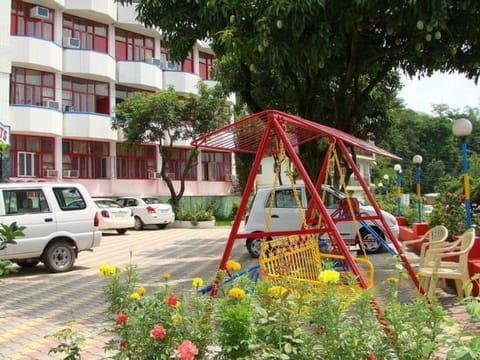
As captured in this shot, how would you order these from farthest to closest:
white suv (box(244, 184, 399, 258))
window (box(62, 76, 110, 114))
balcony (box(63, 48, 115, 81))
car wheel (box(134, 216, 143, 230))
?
window (box(62, 76, 110, 114)), balcony (box(63, 48, 115, 81)), car wheel (box(134, 216, 143, 230)), white suv (box(244, 184, 399, 258))

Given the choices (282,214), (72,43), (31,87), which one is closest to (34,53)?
(31,87)

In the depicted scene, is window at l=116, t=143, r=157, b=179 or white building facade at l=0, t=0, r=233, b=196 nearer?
white building facade at l=0, t=0, r=233, b=196

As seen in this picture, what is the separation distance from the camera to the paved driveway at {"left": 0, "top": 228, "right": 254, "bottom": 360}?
6277 millimetres

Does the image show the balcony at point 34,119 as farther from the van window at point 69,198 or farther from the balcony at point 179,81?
the van window at point 69,198

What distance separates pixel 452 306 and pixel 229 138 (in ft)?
12.5

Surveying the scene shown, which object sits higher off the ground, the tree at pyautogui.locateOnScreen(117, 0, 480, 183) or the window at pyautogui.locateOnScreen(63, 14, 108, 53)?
the window at pyautogui.locateOnScreen(63, 14, 108, 53)

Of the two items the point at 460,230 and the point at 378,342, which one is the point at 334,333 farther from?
the point at 460,230

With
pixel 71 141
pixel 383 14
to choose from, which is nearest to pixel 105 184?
A: pixel 71 141

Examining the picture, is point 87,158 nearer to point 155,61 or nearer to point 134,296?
point 155,61

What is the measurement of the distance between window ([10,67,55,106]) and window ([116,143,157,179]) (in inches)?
199

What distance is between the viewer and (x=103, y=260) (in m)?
14.0

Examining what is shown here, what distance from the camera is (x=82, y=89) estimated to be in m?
29.4

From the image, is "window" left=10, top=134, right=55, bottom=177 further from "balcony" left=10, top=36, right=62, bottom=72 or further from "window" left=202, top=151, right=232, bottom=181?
"window" left=202, top=151, right=232, bottom=181

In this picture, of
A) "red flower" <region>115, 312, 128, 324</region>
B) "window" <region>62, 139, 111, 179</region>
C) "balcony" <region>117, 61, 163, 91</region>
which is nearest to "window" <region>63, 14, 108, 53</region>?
"balcony" <region>117, 61, 163, 91</region>
